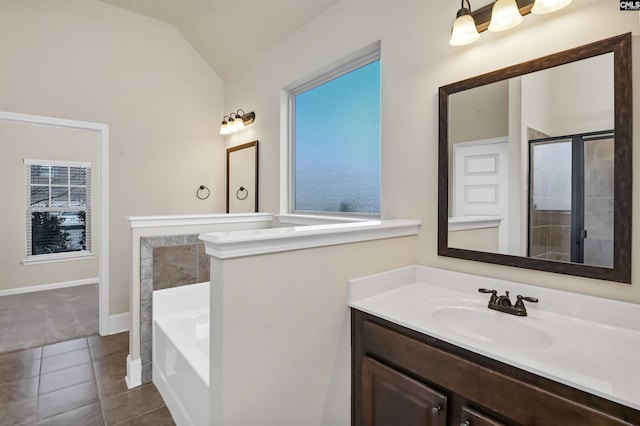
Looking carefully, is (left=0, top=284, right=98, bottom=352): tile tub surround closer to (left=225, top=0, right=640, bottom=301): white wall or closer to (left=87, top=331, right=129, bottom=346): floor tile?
(left=87, top=331, right=129, bottom=346): floor tile

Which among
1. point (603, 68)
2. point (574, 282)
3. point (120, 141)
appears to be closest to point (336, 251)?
point (574, 282)

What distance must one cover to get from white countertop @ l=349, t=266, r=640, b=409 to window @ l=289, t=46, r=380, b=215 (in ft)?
2.59

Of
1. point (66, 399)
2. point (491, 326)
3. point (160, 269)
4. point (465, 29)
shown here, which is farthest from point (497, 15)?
point (66, 399)

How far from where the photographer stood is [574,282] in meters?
1.32

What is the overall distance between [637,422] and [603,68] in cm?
121

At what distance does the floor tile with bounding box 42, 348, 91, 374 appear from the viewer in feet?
7.95

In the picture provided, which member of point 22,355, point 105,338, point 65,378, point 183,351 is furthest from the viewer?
point 105,338

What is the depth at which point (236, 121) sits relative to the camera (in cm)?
342

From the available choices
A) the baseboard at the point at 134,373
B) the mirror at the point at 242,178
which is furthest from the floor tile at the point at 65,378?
the mirror at the point at 242,178

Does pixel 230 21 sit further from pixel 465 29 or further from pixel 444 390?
pixel 444 390

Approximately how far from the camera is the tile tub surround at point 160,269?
87.7 inches

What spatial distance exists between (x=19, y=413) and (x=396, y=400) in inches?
87.3

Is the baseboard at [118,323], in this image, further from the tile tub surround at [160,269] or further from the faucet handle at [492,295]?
the faucet handle at [492,295]

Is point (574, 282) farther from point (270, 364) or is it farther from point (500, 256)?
point (270, 364)
